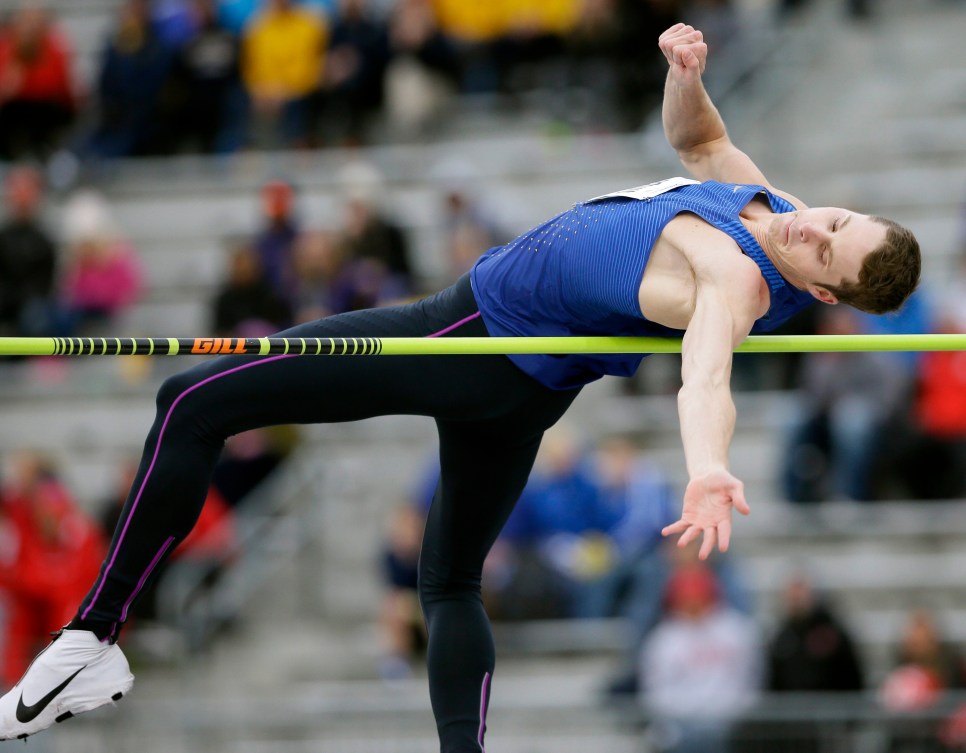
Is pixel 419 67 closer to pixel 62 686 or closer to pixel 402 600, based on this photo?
pixel 402 600

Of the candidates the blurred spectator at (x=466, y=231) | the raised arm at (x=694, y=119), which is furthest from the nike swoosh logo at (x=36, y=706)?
the blurred spectator at (x=466, y=231)

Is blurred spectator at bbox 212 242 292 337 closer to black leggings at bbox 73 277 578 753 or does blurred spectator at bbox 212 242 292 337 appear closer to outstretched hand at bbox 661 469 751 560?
black leggings at bbox 73 277 578 753

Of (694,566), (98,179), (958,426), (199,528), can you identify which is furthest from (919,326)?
(98,179)

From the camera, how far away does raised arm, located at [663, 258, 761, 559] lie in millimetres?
4648

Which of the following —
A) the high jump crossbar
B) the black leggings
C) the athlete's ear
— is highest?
the athlete's ear

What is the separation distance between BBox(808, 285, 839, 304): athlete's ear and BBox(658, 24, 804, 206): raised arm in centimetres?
59

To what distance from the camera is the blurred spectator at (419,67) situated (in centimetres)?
1294

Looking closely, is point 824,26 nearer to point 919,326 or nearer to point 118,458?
point 919,326

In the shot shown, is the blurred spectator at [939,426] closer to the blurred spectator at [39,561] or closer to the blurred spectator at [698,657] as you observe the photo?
the blurred spectator at [698,657]

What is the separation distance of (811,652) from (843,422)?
1367 millimetres

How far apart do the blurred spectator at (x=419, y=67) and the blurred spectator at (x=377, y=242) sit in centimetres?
154

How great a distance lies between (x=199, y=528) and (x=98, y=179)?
3912 mm

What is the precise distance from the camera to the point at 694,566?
9.38 meters

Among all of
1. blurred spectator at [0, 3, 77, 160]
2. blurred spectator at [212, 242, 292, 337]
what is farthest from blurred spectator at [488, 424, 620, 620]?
blurred spectator at [0, 3, 77, 160]
